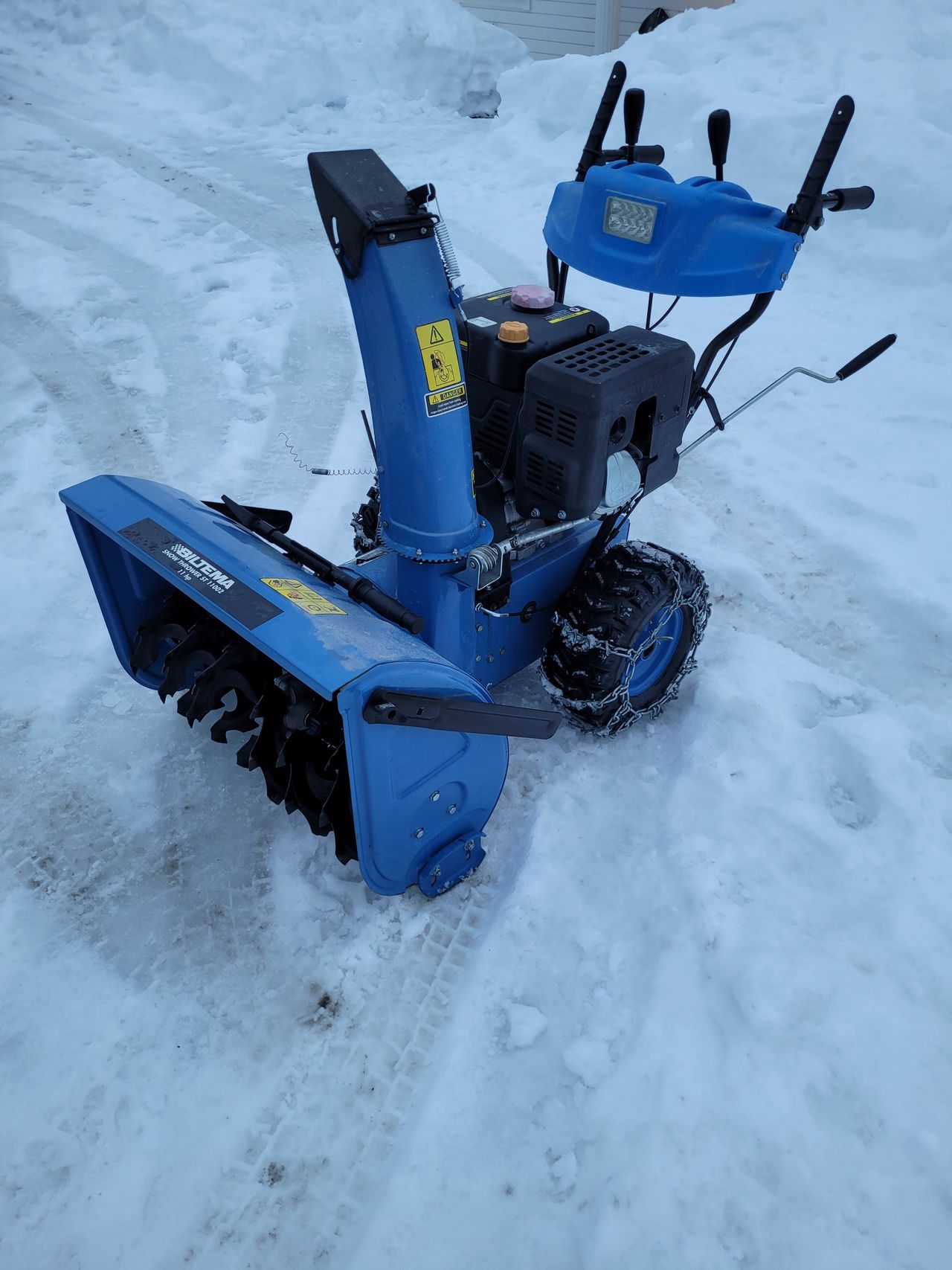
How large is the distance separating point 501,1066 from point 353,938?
1.54 feet

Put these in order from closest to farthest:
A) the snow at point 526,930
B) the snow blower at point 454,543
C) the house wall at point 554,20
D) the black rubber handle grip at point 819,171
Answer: the snow at point 526,930
the snow blower at point 454,543
the black rubber handle grip at point 819,171
the house wall at point 554,20

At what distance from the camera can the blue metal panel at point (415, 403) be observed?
1.78 meters

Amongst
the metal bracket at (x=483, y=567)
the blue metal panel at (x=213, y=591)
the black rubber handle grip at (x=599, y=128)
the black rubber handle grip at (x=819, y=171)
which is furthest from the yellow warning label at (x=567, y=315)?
the blue metal panel at (x=213, y=591)

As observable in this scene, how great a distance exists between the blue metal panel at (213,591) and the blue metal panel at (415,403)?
26 cm

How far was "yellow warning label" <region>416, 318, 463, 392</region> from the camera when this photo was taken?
1834 millimetres

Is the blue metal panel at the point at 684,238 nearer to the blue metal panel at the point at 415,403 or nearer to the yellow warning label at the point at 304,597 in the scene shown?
the blue metal panel at the point at 415,403

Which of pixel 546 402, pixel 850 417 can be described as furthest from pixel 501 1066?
pixel 850 417

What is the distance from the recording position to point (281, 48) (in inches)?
361

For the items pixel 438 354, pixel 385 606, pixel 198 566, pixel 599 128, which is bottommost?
pixel 385 606

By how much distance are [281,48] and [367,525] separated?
886 centimetres

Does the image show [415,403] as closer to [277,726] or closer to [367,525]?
[277,726]

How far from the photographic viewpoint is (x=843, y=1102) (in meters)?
1.74

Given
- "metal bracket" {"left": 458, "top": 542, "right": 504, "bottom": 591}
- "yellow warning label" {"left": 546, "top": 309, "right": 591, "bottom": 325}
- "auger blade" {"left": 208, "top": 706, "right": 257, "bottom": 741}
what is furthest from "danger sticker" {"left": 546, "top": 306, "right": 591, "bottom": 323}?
"auger blade" {"left": 208, "top": 706, "right": 257, "bottom": 741}

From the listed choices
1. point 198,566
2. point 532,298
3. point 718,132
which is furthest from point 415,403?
point 718,132
